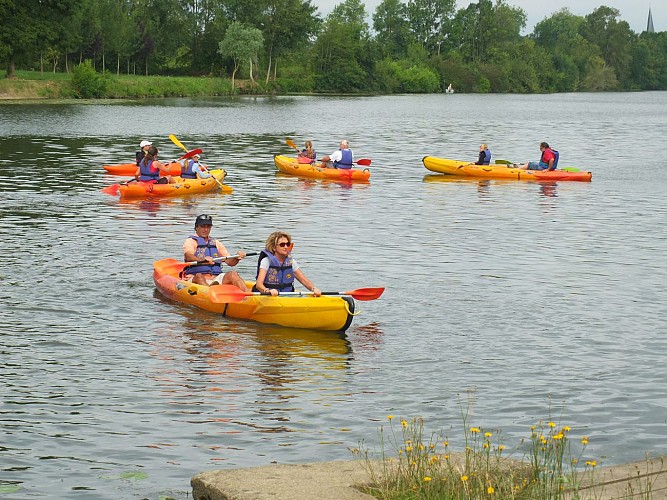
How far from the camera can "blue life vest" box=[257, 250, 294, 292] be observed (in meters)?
13.5

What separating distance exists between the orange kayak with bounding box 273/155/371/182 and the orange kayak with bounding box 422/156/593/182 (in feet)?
9.37

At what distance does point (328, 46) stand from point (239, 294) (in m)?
109

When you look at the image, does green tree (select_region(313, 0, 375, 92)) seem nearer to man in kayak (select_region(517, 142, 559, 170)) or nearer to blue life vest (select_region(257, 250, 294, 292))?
man in kayak (select_region(517, 142, 559, 170))

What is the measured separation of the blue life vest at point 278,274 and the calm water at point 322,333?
0.59m

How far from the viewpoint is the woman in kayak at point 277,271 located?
13.4 m

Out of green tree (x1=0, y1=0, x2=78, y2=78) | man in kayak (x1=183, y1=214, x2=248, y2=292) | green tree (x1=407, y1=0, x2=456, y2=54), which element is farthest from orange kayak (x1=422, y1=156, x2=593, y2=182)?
green tree (x1=407, y1=0, x2=456, y2=54)

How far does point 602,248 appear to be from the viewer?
20391mm

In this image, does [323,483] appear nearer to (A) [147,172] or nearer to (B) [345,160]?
(A) [147,172]

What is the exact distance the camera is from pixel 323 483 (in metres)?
7.13

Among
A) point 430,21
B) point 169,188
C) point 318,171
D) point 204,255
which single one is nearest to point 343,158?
point 318,171

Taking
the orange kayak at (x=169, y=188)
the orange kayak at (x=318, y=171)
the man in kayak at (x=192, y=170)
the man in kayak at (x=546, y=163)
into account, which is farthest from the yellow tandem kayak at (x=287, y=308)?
the man in kayak at (x=546, y=163)

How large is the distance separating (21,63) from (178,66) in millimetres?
32735

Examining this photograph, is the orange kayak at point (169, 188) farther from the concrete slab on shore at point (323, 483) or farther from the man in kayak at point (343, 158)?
the concrete slab on shore at point (323, 483)

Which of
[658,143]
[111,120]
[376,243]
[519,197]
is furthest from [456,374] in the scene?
[111,120]
